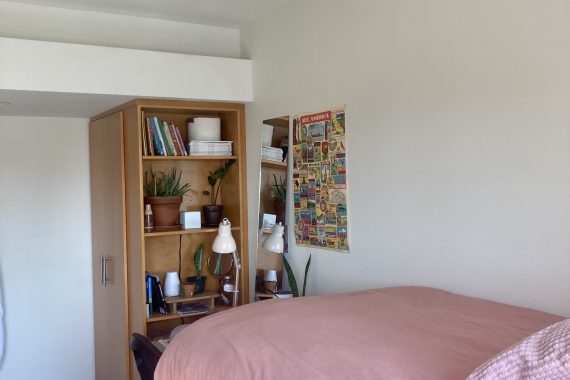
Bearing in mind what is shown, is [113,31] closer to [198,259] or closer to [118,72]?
[118,72]

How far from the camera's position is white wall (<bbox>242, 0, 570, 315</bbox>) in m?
1.79

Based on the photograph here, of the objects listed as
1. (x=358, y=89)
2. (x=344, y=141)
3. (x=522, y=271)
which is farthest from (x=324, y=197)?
(x=522, y=271)

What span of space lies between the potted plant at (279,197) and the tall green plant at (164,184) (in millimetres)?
722

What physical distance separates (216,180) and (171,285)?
715mm

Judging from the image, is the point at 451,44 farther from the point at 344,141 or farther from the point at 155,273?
the point at 155,273

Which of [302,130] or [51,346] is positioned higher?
[302,130]

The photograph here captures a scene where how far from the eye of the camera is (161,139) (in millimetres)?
3406

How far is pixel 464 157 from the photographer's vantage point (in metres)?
2.06

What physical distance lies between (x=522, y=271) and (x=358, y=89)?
1.10 meters

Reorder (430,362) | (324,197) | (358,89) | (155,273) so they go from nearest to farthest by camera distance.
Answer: (430,362)
(358,89)
(324,197)
(155,273)

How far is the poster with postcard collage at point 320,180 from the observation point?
2.70 metres

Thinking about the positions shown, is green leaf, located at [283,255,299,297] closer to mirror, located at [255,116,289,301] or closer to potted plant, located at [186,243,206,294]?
mirror, located at [255,116,289,301]

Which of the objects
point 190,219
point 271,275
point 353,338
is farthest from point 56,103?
point 353,338

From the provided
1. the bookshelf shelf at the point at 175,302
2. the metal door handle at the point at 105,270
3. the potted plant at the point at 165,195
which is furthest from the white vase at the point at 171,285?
the metal door handle at the point at 105,270
